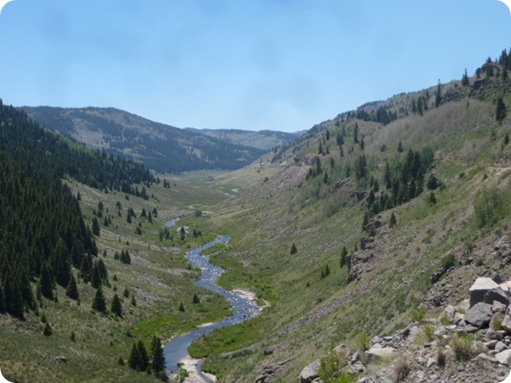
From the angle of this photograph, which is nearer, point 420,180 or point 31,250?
point 31,250

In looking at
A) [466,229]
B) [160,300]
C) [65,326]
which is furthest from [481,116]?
[65,326]

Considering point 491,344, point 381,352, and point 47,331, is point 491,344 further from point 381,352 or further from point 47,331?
Answer: point 47,331

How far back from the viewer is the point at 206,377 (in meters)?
57.3

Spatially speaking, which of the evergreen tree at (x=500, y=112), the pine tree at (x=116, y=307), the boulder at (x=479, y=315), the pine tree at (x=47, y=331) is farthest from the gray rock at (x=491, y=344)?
the evergreen tree at (x=500, y=112)

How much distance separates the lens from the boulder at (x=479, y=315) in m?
21.9

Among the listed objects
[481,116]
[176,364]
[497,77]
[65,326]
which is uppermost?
[497,77]

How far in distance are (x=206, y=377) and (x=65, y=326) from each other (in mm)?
23451

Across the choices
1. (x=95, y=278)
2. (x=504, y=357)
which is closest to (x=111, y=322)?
(x=95, y=278)

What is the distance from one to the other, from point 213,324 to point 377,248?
106 ft

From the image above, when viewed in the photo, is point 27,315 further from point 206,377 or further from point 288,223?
point 288,223

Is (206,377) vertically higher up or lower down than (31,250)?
lower down

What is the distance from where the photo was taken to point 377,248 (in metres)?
71.3

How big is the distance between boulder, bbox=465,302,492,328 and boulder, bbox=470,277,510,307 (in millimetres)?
505

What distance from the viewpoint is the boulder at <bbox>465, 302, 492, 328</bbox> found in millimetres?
21922
